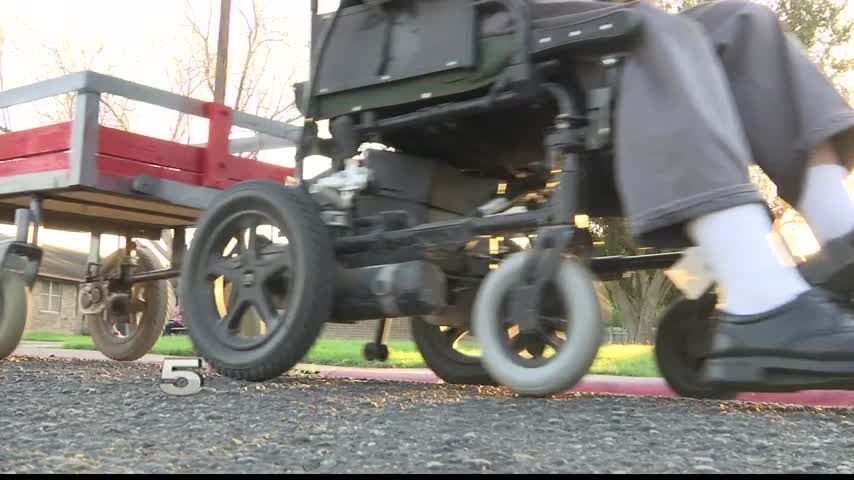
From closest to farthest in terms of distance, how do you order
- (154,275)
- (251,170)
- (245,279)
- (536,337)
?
1. (536,337)
2. (245,279)
3. (251,170)
4. (154,275)

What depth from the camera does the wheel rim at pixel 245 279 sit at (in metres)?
2.14

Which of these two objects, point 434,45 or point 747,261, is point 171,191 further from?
point 747,261

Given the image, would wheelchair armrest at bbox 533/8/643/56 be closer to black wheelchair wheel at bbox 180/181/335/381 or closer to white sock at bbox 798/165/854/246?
white sock at bbox 798/165/854/246

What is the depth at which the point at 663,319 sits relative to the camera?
229cm

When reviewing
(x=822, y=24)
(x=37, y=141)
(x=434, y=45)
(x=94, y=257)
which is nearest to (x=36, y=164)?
(x=37, y=141)

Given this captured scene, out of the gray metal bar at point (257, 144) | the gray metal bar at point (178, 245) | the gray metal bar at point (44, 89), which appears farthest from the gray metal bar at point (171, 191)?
the gray metal bar at point (257, 144)

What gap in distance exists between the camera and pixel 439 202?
8.09 feet

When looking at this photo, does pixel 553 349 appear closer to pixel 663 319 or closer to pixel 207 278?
pixel 663 319

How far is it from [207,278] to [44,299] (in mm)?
25299

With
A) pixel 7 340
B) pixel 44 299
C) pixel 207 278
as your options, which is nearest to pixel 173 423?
pixel 207 278

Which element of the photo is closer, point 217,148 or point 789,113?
point 789,113

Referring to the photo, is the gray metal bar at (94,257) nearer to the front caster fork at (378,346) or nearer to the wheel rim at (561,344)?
the front caster fork at (378,346)

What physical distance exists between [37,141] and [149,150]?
0.40 metres

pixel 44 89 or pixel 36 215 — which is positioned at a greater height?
pixel 44 89
